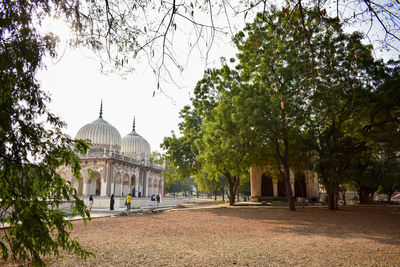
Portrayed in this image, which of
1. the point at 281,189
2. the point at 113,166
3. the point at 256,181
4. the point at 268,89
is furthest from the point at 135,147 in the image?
the point at 268,89

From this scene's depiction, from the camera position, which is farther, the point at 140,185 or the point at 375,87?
the point at 140,185

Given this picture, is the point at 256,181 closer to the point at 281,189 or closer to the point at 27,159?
the point at 281,189

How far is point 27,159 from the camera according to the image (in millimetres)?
3244

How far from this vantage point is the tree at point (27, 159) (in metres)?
2.85

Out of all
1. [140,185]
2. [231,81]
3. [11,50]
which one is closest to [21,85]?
[11,50]

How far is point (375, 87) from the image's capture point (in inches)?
568

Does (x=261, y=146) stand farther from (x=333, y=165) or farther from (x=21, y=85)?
(x=21, y=85)

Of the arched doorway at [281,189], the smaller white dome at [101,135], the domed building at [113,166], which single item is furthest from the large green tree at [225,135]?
the smaller white dome at [101,135]

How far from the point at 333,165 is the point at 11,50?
17.5 m

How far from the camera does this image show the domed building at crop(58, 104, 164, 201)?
3638 centimetres

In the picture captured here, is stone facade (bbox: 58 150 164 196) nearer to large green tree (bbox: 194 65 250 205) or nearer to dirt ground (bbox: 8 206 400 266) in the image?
large green tree (bbox: 194 65 250 205)

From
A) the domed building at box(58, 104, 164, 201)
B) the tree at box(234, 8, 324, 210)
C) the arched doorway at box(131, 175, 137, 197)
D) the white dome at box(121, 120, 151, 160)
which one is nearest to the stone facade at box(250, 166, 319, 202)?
the tree at box(234, 8, 324, 210)

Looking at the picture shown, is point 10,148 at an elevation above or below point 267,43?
below

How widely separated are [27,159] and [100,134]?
142 ft
